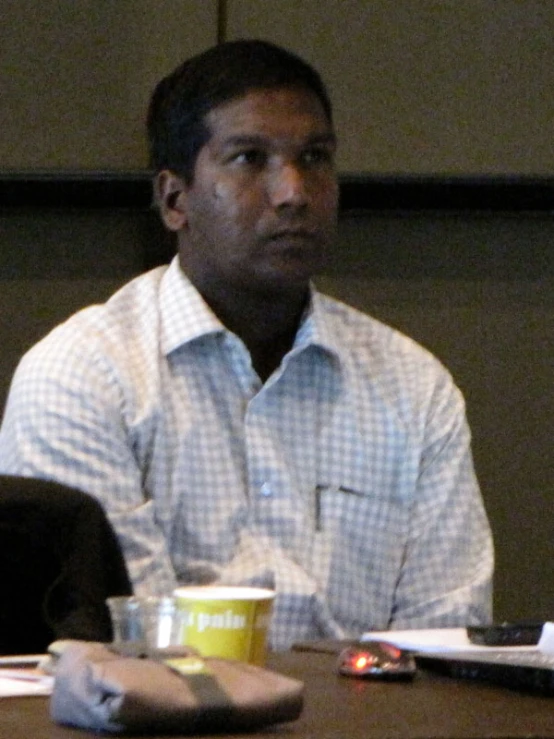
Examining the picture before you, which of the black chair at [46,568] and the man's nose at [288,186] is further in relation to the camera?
the man's nose at [288,186]

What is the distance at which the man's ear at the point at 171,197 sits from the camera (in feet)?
7.66

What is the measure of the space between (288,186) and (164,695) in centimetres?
127

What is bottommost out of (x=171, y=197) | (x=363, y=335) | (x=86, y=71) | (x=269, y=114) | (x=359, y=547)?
(x=359, y=547)

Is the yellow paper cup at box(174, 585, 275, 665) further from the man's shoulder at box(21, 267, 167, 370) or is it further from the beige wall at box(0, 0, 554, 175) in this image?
the beige wall at box(0, 0, 554, 175)

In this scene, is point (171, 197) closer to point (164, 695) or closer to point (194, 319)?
point (194, 319)

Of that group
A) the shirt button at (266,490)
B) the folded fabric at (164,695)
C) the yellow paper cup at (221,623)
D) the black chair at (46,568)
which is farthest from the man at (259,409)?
the folded fabric at (164,695)

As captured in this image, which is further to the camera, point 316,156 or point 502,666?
point 316,156

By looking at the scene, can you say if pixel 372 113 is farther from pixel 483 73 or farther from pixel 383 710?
pixel 383 710

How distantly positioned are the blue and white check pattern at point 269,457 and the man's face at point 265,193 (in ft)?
0.30

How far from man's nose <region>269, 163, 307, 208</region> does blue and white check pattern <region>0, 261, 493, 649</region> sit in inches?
7.6

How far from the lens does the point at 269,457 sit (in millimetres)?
2062

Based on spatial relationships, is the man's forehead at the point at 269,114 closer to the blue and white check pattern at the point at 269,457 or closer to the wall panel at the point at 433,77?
the blue and white check pattern at the point at 269,457

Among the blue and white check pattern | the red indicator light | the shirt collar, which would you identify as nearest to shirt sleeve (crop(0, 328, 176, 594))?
the blue and white check pattern

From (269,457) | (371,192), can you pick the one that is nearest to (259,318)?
(269,457)
